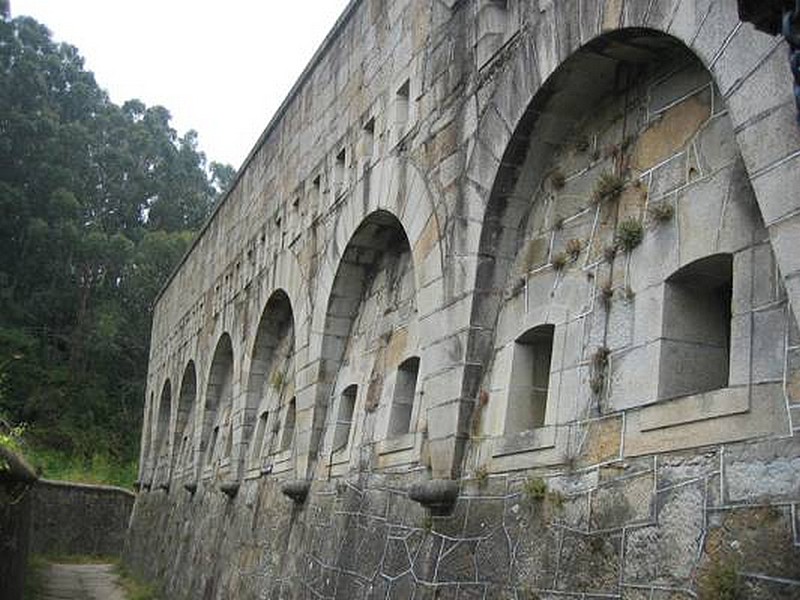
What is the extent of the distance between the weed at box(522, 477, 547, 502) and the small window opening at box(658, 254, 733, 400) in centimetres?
92

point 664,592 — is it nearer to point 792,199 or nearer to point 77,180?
point 792,199

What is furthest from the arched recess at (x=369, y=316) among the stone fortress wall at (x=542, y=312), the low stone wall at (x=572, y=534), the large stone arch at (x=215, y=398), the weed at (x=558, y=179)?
the large stone arch at (x=215, y=398)

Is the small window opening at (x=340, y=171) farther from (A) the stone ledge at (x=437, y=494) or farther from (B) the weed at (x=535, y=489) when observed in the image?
(B) the weed at (x=535, y=489)

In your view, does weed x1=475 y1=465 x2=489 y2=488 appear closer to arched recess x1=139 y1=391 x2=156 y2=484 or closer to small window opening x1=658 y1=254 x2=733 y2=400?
small window opening x1=658 y1=254 x2=733 y2=400

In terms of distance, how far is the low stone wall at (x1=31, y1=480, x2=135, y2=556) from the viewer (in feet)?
73.8

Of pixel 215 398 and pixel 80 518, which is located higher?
pixel 215 398

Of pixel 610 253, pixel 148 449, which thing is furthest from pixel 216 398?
pixel 610 253

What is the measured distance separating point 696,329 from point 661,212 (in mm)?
604

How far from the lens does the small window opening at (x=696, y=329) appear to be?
4246 millimetres

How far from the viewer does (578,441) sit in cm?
476

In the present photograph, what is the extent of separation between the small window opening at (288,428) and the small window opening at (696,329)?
6477 mm

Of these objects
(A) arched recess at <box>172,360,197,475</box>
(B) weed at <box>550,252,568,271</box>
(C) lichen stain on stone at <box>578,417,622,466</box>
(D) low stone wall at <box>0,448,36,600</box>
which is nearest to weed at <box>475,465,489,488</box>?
(C) lichen stain on stone at <box>578,417,622,466</box>

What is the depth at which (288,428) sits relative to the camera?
1034 cm

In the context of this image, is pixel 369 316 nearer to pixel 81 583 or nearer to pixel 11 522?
pixel 11 522
